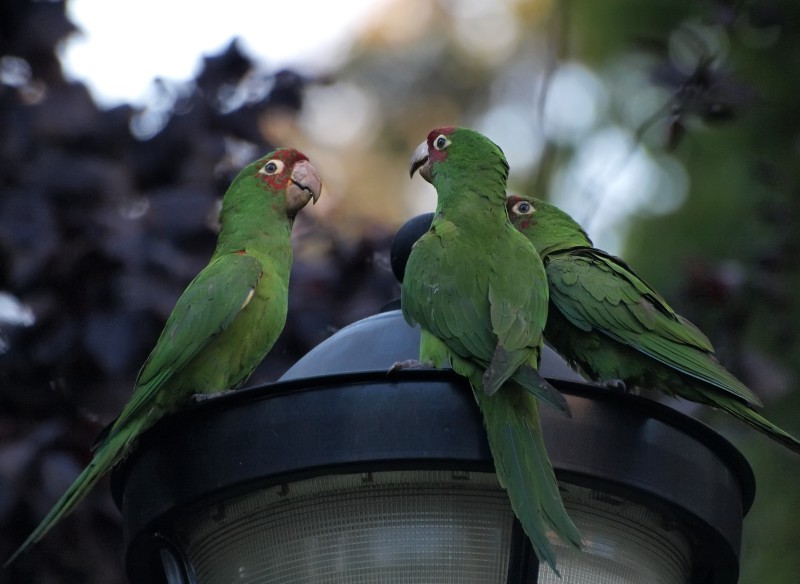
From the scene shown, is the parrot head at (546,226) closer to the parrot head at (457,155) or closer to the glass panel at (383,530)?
the parrot head at (457,155)

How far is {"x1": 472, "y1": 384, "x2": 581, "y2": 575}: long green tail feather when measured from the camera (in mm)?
2180

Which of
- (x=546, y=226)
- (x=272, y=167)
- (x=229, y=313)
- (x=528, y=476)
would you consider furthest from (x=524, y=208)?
(x=528, y=476)

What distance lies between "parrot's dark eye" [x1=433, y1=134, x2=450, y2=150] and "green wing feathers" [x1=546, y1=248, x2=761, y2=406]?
21.0 inches

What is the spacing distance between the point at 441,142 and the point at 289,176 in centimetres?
77

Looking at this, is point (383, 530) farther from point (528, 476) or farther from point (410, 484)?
point (528, 476)

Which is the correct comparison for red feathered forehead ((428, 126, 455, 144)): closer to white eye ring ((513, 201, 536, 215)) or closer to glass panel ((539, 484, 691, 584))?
white eye ring ((513, 201, 536, 215))

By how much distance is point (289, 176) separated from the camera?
4070 millimetres

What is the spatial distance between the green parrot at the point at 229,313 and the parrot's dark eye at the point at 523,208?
0.73m

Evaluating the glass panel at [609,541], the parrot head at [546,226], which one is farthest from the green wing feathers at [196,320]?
the glass panel at [609,541]

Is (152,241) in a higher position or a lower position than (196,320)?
higher

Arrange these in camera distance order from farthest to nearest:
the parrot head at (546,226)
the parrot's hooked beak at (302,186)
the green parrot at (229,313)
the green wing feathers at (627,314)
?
the parrot's hooked beak at (302,186)
the parrot head at (546,226)
the green wing feathers at (627,314)
the green parrot at (229,313)

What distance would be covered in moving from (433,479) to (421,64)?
53.5 ft

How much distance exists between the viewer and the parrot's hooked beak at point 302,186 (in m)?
4.01

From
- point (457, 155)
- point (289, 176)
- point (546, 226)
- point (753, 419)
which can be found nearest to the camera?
point (753, 419)
